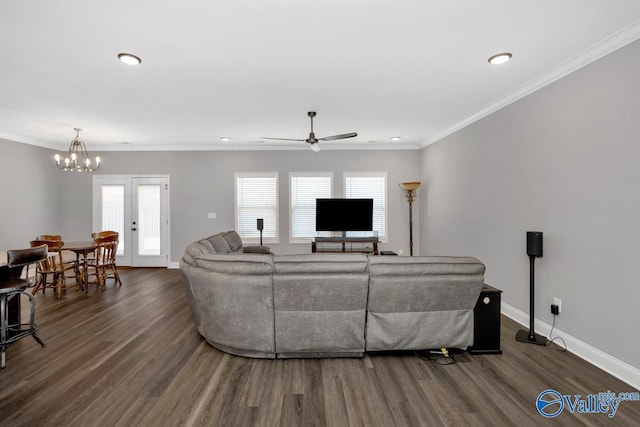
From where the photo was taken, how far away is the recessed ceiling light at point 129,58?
8.70 ft

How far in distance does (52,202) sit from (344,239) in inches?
252

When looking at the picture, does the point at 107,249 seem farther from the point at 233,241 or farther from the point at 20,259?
the point at 20,259

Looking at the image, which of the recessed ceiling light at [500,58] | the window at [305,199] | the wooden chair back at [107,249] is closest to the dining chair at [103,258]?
the wooden chair back at [107,249]

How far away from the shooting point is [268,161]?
6570mm

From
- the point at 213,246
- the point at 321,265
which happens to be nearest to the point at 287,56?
the point at 321,265

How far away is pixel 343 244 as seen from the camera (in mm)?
6184

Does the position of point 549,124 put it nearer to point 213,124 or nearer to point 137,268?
point 213,124

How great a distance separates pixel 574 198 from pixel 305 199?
185 inches

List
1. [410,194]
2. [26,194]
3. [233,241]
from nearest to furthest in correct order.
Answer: [233,241], [26,194], [410,194]

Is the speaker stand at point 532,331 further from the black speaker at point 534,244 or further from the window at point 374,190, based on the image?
the window at point 374,190

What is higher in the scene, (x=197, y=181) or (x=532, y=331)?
(x=197, y=181)

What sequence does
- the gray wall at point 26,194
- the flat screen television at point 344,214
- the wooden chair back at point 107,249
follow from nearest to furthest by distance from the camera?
the wooden chair back at point 107,249
the gray wall at point 26,194
the flat screen television at point 344,214

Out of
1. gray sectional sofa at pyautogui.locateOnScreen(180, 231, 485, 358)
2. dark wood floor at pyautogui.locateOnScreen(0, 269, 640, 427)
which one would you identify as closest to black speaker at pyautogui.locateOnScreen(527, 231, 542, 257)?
gray sectional sofa at pyautogui.locateOnScreen(180, 231, 485, 358)

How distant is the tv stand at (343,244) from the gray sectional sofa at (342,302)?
325 cm
